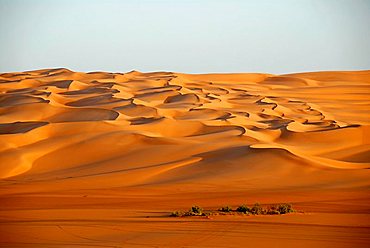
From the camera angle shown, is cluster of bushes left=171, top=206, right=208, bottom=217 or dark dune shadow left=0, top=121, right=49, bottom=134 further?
dark dune shadow left=0, top=121, right=49, bottom=134

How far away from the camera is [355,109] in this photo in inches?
1726

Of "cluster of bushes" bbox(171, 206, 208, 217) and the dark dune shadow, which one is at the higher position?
the dark dune shadow

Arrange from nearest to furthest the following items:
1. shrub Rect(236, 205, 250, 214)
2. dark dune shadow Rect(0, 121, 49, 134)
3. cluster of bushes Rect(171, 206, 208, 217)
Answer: cluster of bushes Rect(171, 206, 208, 217) → shrub Rect(236, 205, 250, 214) → dark dune shadow Rect(0, 121, 49, 134)

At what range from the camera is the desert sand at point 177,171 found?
34.9 ft

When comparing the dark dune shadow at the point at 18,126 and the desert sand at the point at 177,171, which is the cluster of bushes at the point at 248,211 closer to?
the desert sand at the point at 177,171

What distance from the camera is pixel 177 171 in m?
20.2

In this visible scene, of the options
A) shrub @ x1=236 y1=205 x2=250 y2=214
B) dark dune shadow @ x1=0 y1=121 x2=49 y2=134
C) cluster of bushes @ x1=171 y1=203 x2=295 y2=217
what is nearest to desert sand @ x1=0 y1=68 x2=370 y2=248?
dark dune shadow @ x1=0 y1=121 x2=49 y2=134

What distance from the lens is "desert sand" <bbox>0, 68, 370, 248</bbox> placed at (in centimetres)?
1063

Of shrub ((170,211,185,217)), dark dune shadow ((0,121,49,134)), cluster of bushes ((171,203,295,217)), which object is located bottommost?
shrub ((170,211,185,217))

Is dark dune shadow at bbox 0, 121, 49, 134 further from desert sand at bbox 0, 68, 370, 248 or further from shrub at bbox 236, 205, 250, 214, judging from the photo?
shrub at bbox 236, 205, 250, 214

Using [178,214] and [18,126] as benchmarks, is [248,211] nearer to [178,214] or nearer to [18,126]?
[178,214]

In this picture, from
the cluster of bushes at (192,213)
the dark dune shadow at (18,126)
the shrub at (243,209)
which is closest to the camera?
the cluster of bushes at (192,213)

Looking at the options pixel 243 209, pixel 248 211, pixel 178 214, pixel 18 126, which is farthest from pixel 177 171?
pixel 18 126

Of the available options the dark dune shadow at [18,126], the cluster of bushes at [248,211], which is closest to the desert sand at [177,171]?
the dark dune shadow at [18,126]
